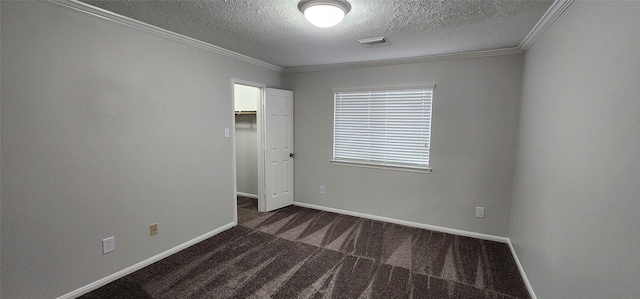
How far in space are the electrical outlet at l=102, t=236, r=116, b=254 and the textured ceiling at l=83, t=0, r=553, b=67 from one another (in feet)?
6.19

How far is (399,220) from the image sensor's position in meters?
3.76

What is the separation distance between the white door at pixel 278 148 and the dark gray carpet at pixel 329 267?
2.38ft

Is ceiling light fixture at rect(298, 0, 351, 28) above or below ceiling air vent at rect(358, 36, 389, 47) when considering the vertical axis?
below

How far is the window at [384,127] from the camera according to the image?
3.55 meters

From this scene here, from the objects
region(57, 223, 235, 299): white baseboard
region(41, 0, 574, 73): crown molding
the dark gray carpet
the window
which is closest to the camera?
region(41, 0, 574, 73): crown molding

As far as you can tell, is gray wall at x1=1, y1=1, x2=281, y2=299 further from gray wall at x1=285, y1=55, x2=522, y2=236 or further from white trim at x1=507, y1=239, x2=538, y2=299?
white trim at x1=507, y1=239, x2=538, y2=299

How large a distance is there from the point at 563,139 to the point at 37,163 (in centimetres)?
357

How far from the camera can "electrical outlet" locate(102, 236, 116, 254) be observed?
2.29m

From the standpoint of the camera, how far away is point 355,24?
2.34 metres

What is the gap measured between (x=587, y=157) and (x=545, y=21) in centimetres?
129

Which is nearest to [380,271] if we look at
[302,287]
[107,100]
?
[302,287]

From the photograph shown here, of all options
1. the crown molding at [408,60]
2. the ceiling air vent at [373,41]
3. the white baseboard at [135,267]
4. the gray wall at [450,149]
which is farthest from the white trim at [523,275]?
the white baseboard at [135,267]

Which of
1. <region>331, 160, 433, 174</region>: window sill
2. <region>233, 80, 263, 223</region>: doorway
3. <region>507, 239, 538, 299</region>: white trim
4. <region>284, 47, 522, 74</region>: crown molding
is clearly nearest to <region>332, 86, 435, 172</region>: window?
<region>331, 160, 433, 174</region>: window sill

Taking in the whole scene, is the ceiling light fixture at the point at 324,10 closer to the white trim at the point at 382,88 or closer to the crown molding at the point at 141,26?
the crown molding at the point at 141,26
